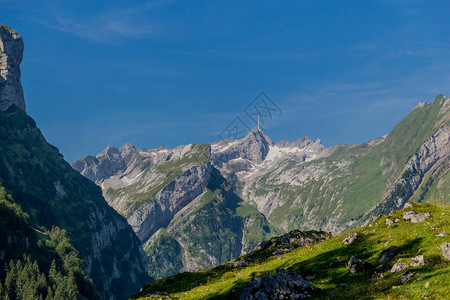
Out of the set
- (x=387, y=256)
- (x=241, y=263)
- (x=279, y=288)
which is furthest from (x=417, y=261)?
(x=241, y=263)

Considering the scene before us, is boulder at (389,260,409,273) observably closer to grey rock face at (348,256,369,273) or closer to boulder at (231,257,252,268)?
grey rock face at (348,256,369,273)

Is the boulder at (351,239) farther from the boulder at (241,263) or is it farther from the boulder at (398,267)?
the boulder at (241,263)

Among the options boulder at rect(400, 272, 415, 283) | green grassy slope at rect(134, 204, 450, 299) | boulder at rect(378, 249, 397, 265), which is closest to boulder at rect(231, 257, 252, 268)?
green grassy slope at rect(134, 204, 450, 299)

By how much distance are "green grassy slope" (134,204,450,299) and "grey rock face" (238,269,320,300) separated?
195 cm

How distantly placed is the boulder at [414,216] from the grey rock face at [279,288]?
27100 mm

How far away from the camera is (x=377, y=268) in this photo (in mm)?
37250

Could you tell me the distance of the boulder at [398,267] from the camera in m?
33.4

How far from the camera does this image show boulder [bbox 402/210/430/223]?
51344 mm

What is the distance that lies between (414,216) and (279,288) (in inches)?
1258

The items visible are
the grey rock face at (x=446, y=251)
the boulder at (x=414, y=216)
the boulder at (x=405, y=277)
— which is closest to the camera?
the boulder at (x=405, y=277)

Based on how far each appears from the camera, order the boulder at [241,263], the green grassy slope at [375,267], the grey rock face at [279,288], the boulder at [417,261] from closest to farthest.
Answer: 1. the green grassy slope at [375,267]
2. the grey rock face at [279,288]
3. the boulder at [417,261]
4. the boulder at [241,263]

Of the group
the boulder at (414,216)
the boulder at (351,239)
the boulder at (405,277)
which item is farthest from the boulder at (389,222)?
the boulder at (405,277)

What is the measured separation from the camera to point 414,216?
53.2 meters

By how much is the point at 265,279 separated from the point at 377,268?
42.4ft
